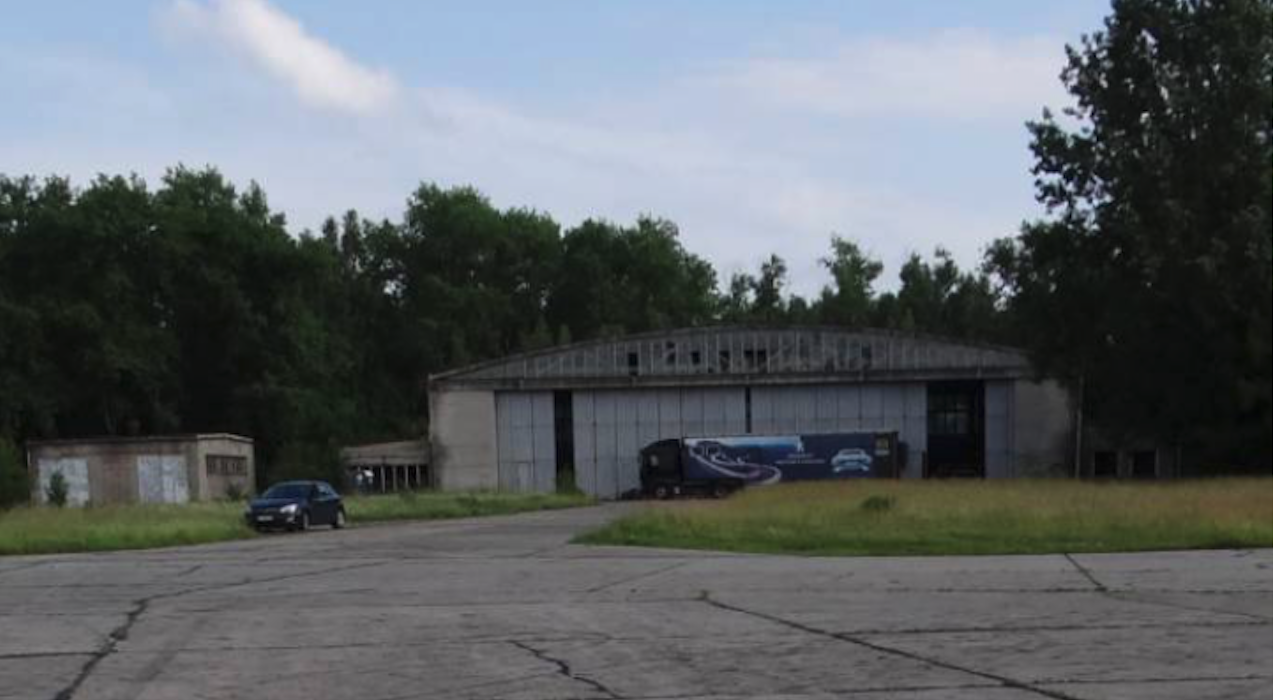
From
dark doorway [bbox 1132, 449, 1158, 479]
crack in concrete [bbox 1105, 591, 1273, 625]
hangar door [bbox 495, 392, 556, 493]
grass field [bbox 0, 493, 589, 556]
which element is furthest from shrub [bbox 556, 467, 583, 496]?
crack in concrete [bbox 1105, 591, 1273, 625]

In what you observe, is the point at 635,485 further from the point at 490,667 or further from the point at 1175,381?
the point at 490,667

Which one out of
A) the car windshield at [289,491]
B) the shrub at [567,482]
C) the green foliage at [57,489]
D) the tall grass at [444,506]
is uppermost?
the car windshield at [289,491]

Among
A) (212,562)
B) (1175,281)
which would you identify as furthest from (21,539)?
(1175,281)

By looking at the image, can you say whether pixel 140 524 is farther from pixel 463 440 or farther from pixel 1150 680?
pixel 463 440

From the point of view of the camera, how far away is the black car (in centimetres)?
4316

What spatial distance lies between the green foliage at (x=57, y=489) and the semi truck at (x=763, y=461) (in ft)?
101

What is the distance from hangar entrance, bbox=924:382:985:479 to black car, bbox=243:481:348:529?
4707 centimetres

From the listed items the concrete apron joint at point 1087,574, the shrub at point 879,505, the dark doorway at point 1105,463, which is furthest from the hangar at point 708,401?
the concrete apron joint at point 1087,574

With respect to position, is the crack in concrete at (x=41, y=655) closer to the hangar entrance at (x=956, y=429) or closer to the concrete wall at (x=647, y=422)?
the concrete wall at (x=647, y=422)

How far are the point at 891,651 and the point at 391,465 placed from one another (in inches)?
3130

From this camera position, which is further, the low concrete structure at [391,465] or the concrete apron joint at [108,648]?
the low concrete structure at [391,465]

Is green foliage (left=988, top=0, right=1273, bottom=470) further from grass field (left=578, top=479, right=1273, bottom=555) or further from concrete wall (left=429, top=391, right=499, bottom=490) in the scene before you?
concrete wall (left=429, top=391, right=499, bottom=490)

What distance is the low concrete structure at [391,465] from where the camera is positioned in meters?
89.2

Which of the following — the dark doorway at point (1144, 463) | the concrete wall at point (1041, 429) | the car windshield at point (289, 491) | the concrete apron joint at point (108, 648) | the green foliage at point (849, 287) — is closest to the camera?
the concrete apron joint at point (108, 648)
